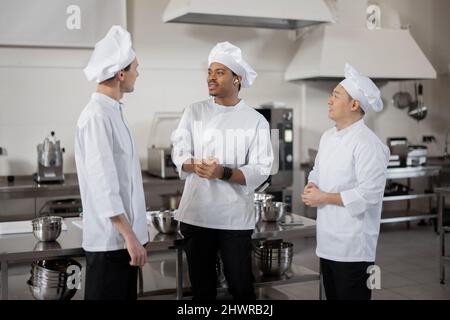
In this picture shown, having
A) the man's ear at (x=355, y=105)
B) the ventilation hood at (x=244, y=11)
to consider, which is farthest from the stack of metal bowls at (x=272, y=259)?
the ventilation hood at (x=244, y=11)

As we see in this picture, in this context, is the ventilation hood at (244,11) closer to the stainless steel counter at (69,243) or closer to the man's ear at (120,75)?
the stainless steel counter at (69,243)

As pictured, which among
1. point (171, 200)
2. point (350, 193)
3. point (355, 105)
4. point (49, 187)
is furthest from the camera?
point (171, 200)

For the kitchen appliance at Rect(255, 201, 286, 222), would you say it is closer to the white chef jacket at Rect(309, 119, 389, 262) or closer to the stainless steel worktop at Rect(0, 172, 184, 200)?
the white chef jacket at Rect(309, 119, 389, 262)

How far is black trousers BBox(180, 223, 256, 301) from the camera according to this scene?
254 cm

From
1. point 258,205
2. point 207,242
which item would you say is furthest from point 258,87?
point 207,242

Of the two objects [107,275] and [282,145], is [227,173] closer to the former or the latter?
[107,275]

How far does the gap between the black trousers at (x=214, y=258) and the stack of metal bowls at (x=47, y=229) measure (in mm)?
585

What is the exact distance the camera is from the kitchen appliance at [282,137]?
5488 mm

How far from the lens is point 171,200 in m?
5.13

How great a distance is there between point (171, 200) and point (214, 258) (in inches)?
101

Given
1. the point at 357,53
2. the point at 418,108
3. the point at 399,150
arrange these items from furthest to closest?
the point at 418,108 < the point at 399,150 < the point at 357,53

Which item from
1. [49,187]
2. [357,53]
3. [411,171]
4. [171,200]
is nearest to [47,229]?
[49,187]

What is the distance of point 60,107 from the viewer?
5.09 m
